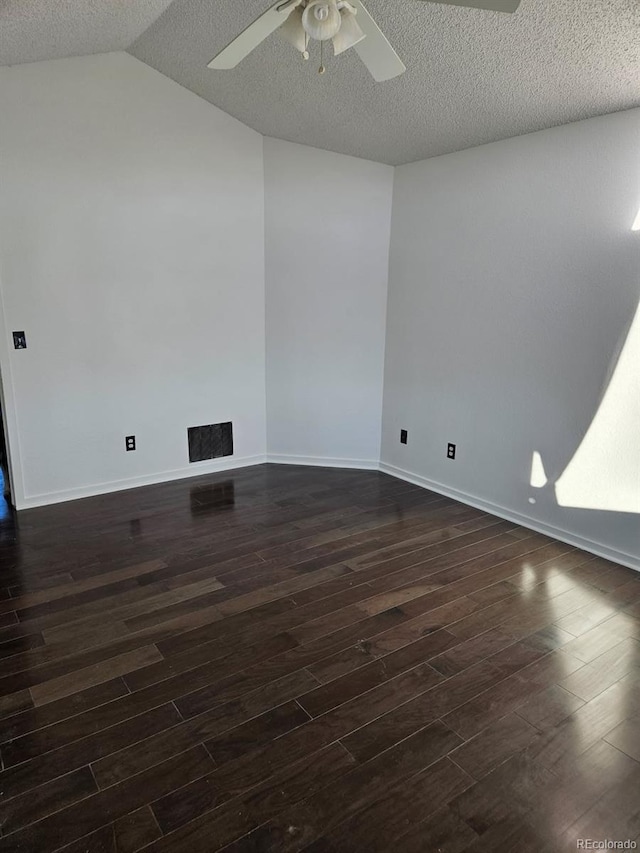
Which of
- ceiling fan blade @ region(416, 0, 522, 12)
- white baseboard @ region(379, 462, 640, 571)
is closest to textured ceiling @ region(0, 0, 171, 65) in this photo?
ceiling fan blade @ region(416, 0, 522, 12)

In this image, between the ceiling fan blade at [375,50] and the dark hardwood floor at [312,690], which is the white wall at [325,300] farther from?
the ceiling fan blade at [375,50]

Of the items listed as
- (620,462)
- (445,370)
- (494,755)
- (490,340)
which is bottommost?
(494,755)

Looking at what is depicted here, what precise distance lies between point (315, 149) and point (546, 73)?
1976mm

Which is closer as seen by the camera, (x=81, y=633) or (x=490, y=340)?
(x=81, y=633)

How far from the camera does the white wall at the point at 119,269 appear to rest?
329 cm

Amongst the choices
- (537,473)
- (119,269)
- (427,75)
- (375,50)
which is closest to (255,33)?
(375,50)

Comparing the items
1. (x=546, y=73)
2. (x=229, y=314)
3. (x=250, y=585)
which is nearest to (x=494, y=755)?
(x=250, y=585)

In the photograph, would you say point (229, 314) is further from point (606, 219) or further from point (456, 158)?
point (606, 219)

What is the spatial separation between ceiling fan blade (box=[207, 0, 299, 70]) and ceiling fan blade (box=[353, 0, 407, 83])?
0.72ft

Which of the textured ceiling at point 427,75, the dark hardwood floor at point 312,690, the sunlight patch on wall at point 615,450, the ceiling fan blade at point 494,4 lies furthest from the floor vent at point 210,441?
the ceiling fan blade at point 494,4

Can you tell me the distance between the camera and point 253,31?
5.77 feet

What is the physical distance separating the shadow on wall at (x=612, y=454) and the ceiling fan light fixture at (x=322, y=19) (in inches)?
80.3

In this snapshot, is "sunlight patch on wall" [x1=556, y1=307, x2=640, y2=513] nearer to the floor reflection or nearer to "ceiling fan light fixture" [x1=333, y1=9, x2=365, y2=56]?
"ceiling fan light fixture" [x1=333, y1=9, x2=365, y2=56]

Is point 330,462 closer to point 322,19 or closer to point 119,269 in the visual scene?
point 119,269
